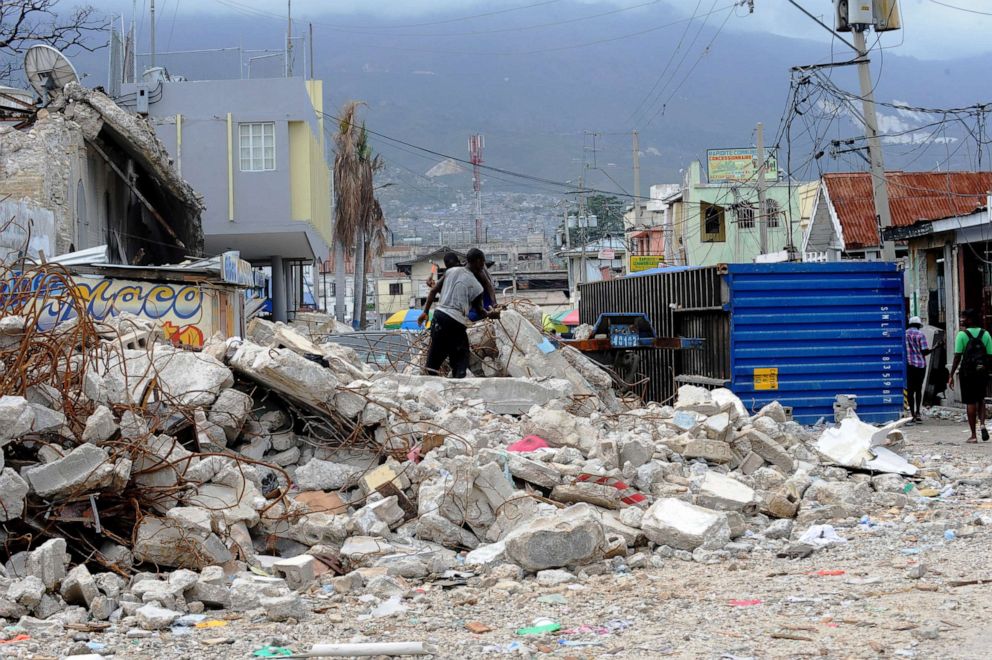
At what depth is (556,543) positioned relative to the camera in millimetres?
6152

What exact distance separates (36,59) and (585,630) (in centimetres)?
1662

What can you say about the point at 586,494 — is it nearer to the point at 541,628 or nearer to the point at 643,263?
the point at 541,628

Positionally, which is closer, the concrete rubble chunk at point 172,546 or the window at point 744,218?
the concrete rubble chunk at point 172,546

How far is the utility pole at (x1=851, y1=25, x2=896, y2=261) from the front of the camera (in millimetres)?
18688

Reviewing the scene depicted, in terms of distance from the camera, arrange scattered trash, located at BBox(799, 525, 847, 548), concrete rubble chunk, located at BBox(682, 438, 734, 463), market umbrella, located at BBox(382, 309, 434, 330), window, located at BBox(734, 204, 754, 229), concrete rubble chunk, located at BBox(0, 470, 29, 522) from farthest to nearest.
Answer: window, located at BBox(734, 204, 754, 229)
market umbrella, located at BBox(382, 309, 434, 330)
concrete rubble chunk, located at BBox(682, 438, 734, 463)
scattered trash, located at BBox(799, 525, 847, 548)
concrete rubble chunk, located at BBox(0, 470, 29, 522)

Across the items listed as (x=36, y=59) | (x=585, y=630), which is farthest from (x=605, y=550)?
(x=36, y=59)

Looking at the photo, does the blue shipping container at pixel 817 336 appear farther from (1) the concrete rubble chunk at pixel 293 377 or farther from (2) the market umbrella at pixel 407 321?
(2) the market umbrella at pixel 407 321

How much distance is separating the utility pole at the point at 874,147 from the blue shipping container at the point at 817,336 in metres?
4.28

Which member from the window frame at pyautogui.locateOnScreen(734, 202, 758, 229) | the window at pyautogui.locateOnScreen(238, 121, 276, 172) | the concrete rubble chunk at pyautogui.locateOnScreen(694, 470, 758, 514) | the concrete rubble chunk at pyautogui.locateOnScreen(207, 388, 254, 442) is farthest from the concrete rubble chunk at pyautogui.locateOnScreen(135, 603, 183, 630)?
the window frame at pyautogui.locateOnScreen(734, 202, 758, 229)

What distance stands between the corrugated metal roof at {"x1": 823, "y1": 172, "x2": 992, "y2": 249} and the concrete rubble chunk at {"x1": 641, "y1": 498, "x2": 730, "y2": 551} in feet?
66.2

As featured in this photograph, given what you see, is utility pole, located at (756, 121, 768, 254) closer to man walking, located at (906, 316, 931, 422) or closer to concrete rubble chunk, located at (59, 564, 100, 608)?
man walking, located at (906, 316, 931, 422)

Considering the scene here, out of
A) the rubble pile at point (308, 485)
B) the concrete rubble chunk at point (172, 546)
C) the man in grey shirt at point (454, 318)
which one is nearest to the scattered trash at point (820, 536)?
the rubble pile at point (308, 485)

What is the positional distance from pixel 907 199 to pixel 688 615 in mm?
23808

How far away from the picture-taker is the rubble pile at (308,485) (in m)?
5.84
